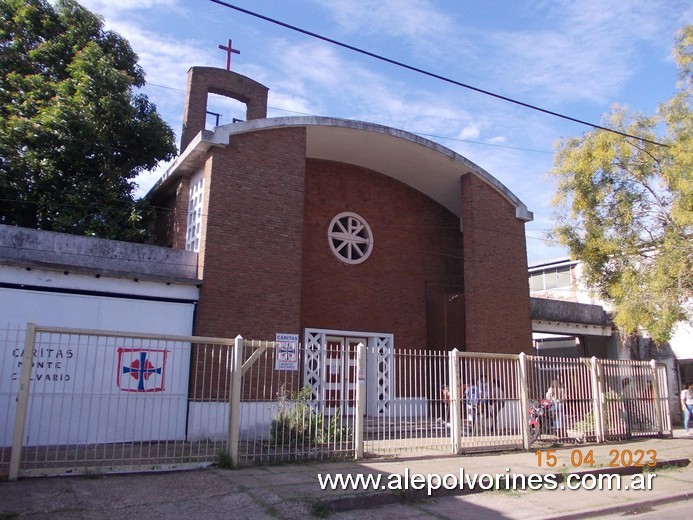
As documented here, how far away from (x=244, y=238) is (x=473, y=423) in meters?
6.25

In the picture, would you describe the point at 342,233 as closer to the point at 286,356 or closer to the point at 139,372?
the point at 286,356

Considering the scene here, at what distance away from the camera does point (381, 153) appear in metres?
16.7

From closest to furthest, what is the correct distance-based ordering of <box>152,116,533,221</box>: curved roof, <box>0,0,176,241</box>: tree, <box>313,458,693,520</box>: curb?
<box>313,458,693,520</box>: curb → <box>152,116,533,221</box>: curved roof → <box>0,0,176,241</box>: tree

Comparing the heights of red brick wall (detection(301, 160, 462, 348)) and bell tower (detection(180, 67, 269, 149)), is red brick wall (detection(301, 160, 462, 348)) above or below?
below

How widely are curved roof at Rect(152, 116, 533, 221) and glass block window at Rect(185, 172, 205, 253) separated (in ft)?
1.49

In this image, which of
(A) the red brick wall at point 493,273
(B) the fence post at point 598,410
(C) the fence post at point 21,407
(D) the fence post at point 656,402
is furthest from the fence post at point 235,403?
(D) the fence post at point 656,402

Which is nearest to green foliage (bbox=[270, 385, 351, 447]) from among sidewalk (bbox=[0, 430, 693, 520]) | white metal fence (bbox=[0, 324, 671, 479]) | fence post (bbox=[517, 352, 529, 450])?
white metal fence (bbox=[0, 324, 671, 479])

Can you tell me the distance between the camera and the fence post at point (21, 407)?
7328mm

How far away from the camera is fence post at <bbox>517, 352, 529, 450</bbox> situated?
37.6 ft

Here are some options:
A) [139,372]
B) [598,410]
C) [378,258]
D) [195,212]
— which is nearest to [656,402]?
[598,410]

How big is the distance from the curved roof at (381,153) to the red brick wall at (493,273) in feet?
1.77

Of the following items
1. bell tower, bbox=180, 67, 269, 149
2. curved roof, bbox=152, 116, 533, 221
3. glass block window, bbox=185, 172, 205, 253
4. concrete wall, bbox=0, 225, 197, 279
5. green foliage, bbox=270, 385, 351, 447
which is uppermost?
bell tower, bbox=180, 67, 269, 149

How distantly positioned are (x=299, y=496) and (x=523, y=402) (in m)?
6.00

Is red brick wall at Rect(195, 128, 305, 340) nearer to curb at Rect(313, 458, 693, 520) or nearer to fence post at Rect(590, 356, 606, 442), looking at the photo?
curb at Rect(313, 458, 693, 520)
